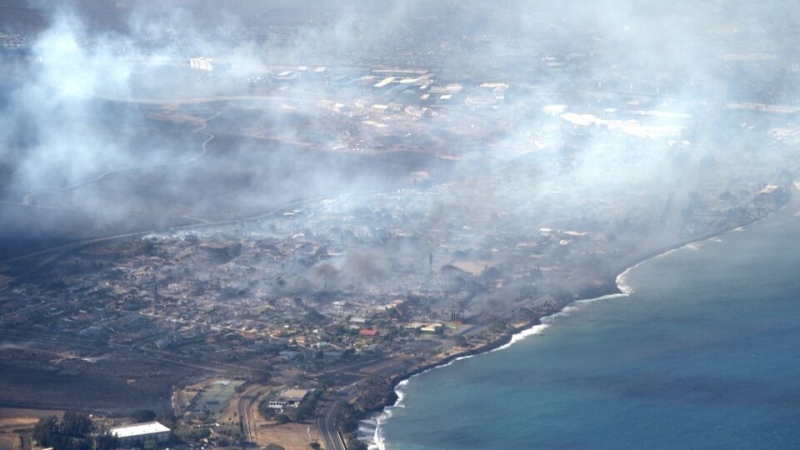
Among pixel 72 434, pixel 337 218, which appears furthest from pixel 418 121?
pixel 72 434

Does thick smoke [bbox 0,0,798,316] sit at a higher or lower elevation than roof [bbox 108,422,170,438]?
higher

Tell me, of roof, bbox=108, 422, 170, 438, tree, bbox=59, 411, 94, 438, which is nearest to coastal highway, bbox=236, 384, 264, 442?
roof, bbox=108, 422, 170, 438

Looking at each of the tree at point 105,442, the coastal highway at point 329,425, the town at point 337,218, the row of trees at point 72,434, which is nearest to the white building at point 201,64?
the town at point 337,218

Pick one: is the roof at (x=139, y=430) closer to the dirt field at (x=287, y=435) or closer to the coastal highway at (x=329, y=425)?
the dirt field at (x=287, y=435)

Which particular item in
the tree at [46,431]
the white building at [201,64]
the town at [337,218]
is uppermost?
the white building at [201,64]

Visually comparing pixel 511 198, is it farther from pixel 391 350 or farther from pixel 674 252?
pixel 391 350

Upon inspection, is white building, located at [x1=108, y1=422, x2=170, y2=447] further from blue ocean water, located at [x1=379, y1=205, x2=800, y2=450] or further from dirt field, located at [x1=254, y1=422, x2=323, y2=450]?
blue ocean water, located at [x1=379, y1=205, x2=800, y2=450]

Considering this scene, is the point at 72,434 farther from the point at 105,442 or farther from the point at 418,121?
the point at 418,121

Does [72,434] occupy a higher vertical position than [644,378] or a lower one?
higher
